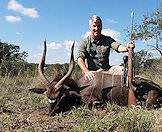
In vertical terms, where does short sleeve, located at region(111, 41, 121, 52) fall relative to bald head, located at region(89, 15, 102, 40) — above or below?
below

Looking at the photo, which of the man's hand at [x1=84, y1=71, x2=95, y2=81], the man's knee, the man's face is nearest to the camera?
the man's hand at [x1=84, y1=71, x2=95, y2=81]

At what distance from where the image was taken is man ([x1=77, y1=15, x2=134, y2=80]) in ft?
23.1

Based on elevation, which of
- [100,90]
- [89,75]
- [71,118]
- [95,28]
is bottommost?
[71,118]

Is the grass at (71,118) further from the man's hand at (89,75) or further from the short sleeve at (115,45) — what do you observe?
the short sleeve at (115,45)

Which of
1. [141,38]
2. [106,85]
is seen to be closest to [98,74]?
[106,85]

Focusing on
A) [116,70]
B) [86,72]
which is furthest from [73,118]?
[116,70]

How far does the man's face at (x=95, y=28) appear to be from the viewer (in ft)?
23.0

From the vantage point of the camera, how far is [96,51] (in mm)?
7125

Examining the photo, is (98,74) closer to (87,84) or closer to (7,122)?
(87,84)

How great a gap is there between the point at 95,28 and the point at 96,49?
1.24ft

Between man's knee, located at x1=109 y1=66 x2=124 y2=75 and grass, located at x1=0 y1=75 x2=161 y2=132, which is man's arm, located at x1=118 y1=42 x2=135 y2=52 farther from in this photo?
grass, located at x1=0 y1=75 x2=161 y2=132

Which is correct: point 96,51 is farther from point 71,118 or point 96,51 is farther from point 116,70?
point 71,118

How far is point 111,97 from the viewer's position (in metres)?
6.55

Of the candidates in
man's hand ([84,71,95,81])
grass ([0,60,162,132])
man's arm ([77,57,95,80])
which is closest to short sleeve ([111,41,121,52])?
man's arm ([77,57,95,80])
